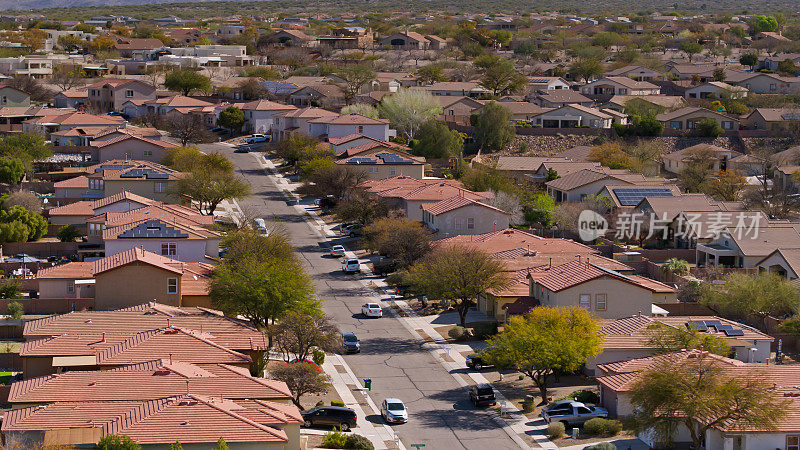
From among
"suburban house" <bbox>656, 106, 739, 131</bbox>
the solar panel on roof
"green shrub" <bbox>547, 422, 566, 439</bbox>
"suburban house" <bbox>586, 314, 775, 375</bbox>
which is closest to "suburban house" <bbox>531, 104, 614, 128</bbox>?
"suburban house" <bbox>656, 106, 739, 131</bbox>

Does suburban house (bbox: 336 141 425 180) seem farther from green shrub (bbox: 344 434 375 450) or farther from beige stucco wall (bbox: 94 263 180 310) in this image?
green shrub (bbox: 344 434 375 450)

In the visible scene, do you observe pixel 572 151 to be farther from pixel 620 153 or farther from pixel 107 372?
pixel 107 372

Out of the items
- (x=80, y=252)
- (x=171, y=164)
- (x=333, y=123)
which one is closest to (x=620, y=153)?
(x=333, y=123)

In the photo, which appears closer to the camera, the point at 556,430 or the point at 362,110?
the point at 556,430

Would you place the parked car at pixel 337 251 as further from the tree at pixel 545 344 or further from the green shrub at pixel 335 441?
the green shrub at pixel 335 441

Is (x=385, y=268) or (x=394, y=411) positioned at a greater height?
(x=394, y=411)

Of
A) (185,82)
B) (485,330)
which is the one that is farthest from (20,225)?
(185,82)

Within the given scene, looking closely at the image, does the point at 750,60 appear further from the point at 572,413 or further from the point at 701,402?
the point at 701,402
